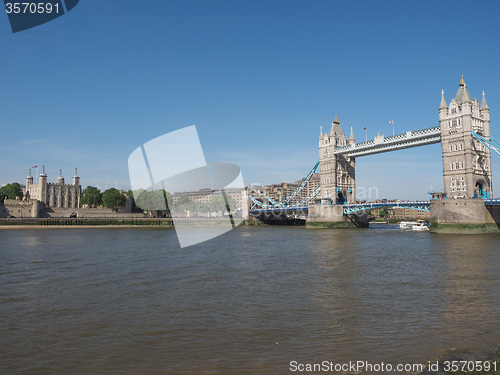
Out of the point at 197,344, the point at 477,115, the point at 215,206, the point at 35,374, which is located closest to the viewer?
the point at 35,374

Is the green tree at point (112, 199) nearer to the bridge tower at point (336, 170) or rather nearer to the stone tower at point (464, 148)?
the bridge tower at point (336, 170)

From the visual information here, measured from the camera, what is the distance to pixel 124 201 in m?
87.2

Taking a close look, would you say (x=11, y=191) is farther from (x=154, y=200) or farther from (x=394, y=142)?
(x=394, y=142)

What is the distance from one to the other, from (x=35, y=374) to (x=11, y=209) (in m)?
81.9

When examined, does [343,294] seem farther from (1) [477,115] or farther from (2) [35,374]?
(1) [477,115]

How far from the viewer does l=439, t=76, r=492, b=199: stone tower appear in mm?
41094

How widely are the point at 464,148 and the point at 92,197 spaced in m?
75.0

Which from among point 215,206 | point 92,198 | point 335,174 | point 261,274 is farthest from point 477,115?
point 92,198

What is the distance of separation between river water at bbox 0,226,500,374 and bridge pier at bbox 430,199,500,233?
71.1 ft

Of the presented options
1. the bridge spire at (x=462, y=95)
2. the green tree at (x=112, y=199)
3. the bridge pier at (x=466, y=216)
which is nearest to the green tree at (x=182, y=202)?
the green tree at (x=112, y=199)

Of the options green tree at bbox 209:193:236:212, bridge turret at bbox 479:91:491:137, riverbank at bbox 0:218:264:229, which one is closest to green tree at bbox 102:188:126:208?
riverbank at bbox 0:218:264:229

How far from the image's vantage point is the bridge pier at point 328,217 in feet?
178

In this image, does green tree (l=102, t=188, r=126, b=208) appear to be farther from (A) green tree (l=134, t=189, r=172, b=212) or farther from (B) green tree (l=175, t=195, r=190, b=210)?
(B) green tree (l=175, t=195, r=190, b=210)

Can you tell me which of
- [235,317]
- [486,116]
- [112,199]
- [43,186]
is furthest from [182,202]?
[235,317]
